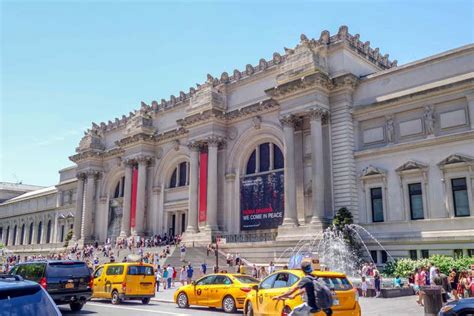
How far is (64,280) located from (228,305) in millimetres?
6147

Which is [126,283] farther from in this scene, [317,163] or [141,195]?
[141,195]

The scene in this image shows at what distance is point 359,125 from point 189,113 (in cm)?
1777

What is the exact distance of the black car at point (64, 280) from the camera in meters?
15.9

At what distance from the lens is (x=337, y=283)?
1210 centimetres

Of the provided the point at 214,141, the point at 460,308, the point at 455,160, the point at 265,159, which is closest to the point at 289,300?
the point at 460,308

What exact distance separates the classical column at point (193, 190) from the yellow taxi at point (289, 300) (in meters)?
28.8

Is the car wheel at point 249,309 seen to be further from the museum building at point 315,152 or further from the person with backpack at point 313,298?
the museum building at point 315,152

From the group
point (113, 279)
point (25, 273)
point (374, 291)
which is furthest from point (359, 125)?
point (25, 273)

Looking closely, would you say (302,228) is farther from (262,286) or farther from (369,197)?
(262,286)

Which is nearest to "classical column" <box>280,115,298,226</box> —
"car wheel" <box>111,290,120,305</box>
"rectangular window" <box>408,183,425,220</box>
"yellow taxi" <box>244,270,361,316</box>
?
"rectangular window" <box>408,183,425,220</box>

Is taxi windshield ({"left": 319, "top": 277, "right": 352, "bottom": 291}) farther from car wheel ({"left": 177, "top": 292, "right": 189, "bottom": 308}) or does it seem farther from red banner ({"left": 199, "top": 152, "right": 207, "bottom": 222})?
red banner ({"left": 199, "top": 152, "right": 207, "bottom": 222})

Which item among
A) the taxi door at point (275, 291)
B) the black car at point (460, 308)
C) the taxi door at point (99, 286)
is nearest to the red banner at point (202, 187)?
the taxi door at point (99, 286)

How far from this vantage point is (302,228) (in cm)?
3259

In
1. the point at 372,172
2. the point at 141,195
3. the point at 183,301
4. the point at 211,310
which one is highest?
the point at 141,195
